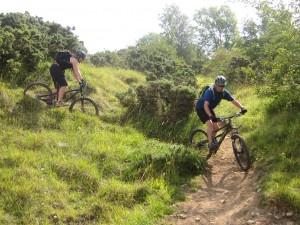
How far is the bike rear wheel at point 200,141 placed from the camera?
11.8m

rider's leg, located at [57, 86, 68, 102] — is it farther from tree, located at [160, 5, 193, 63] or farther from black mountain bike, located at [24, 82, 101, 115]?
tree, located at [160, 5, 193, 63]

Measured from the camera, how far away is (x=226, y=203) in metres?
9.23

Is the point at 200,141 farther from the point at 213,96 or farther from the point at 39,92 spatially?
the point at 39,92

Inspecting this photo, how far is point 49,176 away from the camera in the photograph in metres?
9.70

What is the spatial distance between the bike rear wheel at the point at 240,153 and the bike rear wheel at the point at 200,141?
85 centimetres

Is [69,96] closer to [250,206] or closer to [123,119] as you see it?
[123,119]

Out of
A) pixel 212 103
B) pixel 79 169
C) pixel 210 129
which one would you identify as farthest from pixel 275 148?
pixel 79 169

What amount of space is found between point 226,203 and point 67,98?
22.5 feet

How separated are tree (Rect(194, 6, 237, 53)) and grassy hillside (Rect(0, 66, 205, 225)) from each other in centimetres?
4895

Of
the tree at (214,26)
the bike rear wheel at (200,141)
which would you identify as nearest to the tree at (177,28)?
the tree at (214,26)

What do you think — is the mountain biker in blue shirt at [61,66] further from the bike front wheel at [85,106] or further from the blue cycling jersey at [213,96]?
the blue cycling jersey at [213,96]

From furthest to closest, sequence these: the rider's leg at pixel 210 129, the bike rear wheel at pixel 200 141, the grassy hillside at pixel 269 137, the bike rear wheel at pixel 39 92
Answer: the bike rear wheel at pixel 39 92 < the bike rear wheel at pixel 200 141 < the rider's leg at pixel 210 129 < the grassy hillside at pixel 269 137

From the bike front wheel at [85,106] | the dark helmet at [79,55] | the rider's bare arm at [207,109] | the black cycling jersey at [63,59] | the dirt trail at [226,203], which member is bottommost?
the dirt trail at [226,203]

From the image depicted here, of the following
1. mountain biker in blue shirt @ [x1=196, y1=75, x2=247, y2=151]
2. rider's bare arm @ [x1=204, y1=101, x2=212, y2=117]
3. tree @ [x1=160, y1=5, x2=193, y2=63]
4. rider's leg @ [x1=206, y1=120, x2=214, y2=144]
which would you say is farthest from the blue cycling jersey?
tree @ [x1=160, y1=5, x2=193, y2=63]
